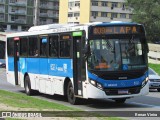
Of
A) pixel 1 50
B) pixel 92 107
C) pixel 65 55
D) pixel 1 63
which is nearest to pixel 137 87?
pixel 92 107

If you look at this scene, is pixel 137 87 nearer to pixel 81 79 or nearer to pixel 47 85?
pixel 81 79

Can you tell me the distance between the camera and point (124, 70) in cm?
1677

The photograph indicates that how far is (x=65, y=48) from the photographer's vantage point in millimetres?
18750

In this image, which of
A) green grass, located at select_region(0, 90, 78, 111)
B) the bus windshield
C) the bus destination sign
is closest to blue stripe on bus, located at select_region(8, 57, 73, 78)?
green grass, located at select_region(0, 90, 78, 111)

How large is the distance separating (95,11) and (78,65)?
106m

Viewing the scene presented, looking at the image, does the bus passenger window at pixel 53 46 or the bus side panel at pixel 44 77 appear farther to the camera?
the bus side panel at pixel 44 77

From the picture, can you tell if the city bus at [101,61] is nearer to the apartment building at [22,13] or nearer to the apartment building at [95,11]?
the apartment building at [95,11]

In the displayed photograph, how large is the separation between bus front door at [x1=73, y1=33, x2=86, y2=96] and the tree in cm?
6651

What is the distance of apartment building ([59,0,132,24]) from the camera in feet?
399

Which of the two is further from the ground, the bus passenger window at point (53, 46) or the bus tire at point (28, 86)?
the bus passenger window at point (53, 46)

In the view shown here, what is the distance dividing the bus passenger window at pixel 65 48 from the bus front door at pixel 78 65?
1.86ft

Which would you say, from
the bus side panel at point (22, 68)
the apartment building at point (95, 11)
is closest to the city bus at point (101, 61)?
the bus side panel at point (22, 68)

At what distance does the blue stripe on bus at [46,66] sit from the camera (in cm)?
1864

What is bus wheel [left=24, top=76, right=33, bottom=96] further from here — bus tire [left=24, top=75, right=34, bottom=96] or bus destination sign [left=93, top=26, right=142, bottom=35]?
bus destination sign [left=93, top=26, right=142, bottom=35]
